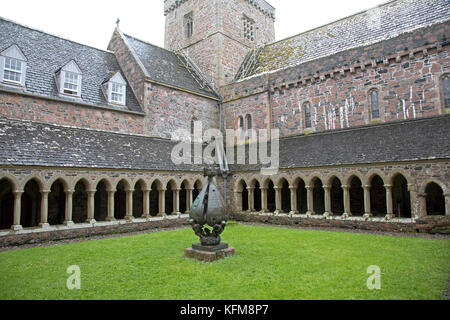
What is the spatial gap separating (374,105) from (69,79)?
15.8m

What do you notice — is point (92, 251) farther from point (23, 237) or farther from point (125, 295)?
point (125, 295)

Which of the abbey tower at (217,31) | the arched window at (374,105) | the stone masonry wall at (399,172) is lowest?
the stone masonry wall at (399,172)

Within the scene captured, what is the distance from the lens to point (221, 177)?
19.8 meters

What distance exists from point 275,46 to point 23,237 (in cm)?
2106

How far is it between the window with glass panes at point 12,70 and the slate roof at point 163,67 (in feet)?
22.0

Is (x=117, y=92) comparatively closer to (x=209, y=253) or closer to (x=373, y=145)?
(x=209, y=253)

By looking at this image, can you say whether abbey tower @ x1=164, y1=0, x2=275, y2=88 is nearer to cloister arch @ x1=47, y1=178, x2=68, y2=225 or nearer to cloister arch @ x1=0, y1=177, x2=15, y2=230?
cloister arch @ x1=47, y1=178, x2=68, y2=225

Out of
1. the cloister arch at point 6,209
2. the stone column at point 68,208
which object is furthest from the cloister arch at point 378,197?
the cloister arch at point 6,209

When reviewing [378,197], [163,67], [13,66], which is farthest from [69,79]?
[378,197]

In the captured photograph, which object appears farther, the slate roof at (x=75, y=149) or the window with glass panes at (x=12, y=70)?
the window with glass panes at (x=12, y=70)

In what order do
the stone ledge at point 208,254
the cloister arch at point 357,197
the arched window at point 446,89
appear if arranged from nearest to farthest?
the stone ledge at point 208,254, the arched window at point 446,89, the cloister arch at point 357,197

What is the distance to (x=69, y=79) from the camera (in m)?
15.9

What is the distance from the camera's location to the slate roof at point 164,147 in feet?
40.3

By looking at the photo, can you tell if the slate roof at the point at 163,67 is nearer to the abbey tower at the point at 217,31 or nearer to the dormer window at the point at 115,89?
the dormer window at the point at 115,89
